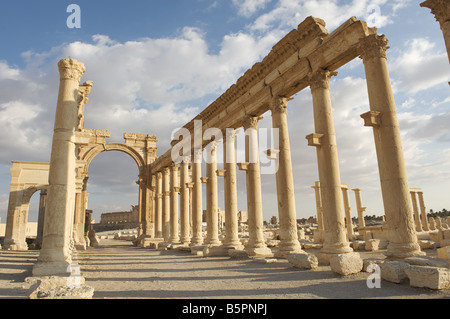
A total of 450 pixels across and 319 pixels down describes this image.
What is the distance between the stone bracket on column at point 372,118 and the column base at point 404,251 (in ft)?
11.8

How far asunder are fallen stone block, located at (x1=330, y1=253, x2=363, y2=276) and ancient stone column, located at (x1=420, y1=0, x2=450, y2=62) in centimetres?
592

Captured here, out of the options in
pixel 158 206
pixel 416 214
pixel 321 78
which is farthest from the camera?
pixel 416 214

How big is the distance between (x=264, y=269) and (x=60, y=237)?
661 cm

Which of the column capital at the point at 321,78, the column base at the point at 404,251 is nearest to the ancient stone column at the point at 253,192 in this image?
the column capital at the point at 321,78

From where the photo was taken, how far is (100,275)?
33.2 ft

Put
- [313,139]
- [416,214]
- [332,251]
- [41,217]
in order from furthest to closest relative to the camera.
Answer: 1. [41,217]
2. [416,214]
3. [313,139]
4. [332,251]

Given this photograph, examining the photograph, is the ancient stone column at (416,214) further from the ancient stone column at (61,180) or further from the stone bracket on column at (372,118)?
the ancient stone column at (61,180)

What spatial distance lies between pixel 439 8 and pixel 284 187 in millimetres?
8042

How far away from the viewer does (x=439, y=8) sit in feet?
27.2

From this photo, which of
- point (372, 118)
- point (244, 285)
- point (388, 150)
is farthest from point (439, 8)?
point (244, 285)

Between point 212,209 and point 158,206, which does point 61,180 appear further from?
point 158,206
